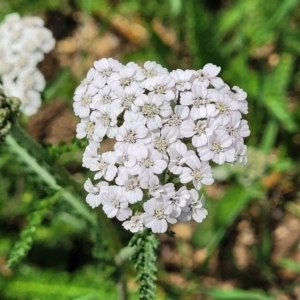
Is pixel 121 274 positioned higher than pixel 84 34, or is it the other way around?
pixel 84 34

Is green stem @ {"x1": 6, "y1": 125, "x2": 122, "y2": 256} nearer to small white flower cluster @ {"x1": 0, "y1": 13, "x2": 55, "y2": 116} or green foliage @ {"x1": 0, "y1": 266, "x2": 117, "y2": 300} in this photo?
small white flower cluster @ {"x1": 0, "y1": 13, "x2": 55, "y2": 116}

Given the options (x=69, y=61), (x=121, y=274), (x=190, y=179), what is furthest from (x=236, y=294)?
(x=69, y=61)

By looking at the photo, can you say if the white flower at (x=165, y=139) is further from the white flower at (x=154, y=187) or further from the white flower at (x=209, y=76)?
the white flower at (x=209, y=76)

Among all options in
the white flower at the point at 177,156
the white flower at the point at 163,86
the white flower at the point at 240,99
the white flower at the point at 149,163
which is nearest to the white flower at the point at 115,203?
the white flower at the point at 149,163

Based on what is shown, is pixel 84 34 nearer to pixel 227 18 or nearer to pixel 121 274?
pixel 227 18

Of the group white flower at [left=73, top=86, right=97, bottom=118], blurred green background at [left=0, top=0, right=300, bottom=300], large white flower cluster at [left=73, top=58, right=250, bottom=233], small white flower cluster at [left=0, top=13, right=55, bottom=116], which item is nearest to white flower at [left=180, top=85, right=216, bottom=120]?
large white flower cluster at [left=73, top=58, right=250, bottom=233]

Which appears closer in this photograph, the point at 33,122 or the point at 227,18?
the point at 227,18

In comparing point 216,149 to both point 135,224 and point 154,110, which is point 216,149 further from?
point 135,224

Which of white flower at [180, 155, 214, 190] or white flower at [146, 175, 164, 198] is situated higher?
white flower at [180, 155, 214, 190]

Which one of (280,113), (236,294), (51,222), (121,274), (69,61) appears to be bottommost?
(121,274)
